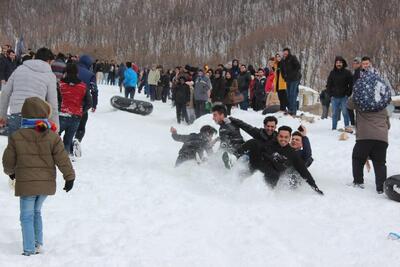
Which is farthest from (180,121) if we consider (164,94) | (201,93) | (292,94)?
(164,94)

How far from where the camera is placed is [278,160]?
6.87 meters

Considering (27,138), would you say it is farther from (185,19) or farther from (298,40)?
(185,19)

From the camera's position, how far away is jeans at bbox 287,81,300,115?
11664 millimetres

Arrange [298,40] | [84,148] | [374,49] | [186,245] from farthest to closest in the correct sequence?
1. [298,40]
2. [374,49]
3. [84,148]
4. [186,245]

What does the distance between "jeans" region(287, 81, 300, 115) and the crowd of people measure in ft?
0.08

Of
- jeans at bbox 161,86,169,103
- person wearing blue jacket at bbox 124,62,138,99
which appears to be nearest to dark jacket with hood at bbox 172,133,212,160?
person wearing blue jacket at bbox 124,62,138,99

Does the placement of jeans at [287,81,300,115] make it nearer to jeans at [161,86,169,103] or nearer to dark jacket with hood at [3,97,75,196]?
dark jacket with hood at [3,97,75,196]

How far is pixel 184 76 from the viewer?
15344mm

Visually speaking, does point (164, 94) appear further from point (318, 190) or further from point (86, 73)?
point (318, 190)

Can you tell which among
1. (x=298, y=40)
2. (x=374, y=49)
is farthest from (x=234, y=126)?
(x=298, y=40)

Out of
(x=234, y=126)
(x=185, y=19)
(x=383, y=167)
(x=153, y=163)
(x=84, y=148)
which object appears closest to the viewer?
(x=383, y=167)

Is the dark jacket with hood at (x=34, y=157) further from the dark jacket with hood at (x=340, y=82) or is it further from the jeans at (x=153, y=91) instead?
the jeans at (x=153, y=91)

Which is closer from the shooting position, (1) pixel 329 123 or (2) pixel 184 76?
(1) pixel 329 123

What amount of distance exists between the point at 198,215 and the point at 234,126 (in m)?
2.71
